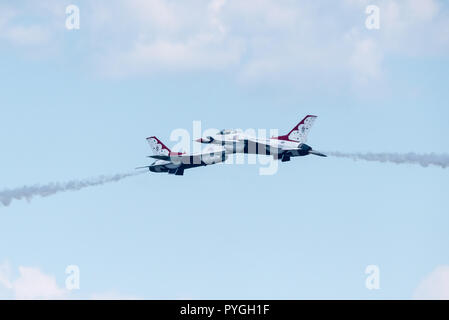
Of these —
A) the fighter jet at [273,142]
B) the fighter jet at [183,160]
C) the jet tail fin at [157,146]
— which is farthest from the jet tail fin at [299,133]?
the jet tail fin at [157,146]

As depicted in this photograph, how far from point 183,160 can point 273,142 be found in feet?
38.6

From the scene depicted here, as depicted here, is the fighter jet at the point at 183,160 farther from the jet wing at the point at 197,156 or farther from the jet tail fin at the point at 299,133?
the jet tail fin at the point at 299,133

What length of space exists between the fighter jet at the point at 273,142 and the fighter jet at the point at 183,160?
48.2 inches

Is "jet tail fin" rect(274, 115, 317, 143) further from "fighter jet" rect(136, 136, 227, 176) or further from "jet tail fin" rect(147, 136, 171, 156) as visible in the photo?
"jet tail fin" rect(147, 136, 171, 156)

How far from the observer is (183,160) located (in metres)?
160

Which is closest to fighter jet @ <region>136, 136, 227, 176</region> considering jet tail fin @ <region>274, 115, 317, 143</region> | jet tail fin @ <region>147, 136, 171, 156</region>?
jet tail fin @ <region>147, 136, 171, 156</region>

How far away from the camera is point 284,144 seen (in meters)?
156

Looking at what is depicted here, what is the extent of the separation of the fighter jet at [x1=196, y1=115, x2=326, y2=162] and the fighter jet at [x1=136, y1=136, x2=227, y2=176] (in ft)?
4.02

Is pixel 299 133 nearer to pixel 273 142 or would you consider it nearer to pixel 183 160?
pixel 273 142

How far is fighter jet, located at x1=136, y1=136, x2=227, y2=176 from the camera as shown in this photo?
159 m
